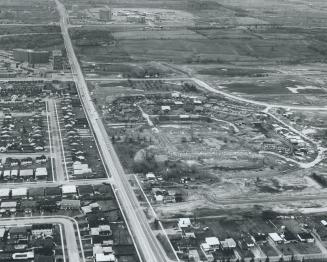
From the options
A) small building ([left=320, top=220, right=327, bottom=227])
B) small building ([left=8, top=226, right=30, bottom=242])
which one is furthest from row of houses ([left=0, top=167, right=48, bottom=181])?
small building ([left=320, top=220, right=327, bottom=227])

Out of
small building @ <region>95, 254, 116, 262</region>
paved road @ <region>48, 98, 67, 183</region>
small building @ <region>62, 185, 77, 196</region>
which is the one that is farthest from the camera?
paved road @ <region>48, 98, 67, 183</region>

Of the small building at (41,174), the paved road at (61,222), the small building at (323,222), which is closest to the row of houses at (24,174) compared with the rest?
the small building at (41,174)

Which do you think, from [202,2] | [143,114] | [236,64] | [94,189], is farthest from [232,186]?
[202,2]

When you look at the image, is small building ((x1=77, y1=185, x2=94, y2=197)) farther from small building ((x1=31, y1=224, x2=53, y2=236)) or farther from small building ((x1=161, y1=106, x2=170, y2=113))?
small building ((x1=161, y1=106, x2=170, y2=113))

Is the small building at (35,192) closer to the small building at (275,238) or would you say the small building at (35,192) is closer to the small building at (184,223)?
the small building at (184,223)

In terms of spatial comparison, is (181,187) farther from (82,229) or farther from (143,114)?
(143,114)

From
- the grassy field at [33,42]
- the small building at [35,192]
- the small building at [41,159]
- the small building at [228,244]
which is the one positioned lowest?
the small building at [228,244]
